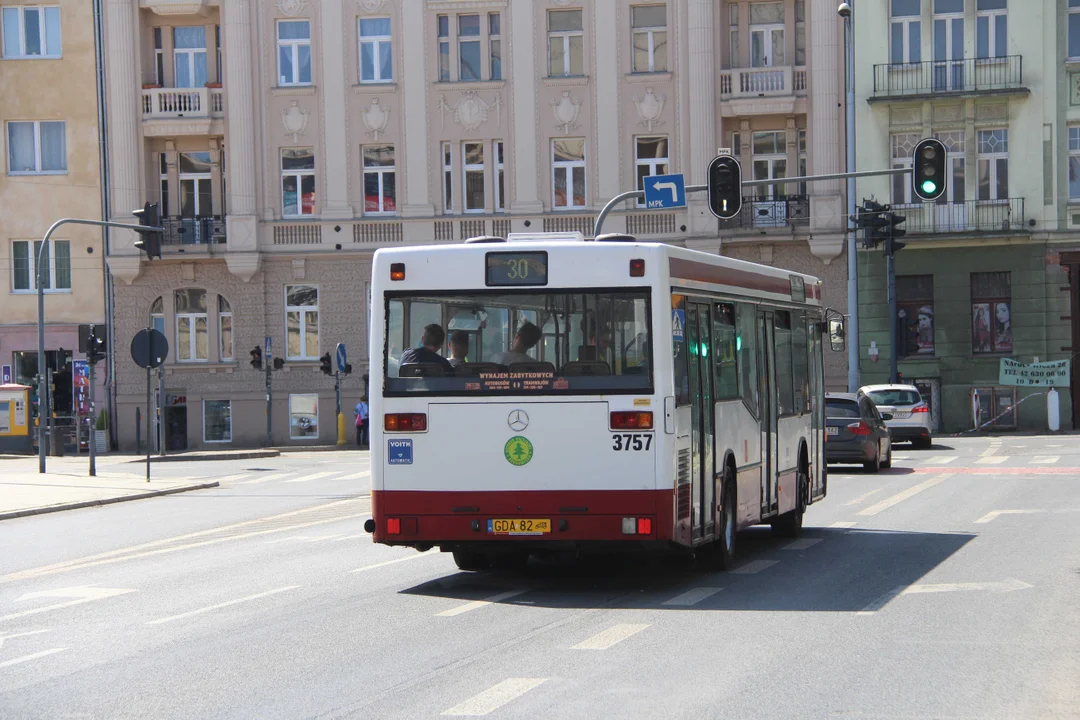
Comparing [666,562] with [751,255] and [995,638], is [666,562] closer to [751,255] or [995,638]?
[995,638]

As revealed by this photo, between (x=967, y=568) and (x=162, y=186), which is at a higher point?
(x=162, y=186)

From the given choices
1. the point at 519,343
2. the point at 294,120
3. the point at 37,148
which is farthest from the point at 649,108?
the point at 519,343

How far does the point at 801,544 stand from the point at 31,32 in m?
39.8

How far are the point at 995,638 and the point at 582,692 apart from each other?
122 inches

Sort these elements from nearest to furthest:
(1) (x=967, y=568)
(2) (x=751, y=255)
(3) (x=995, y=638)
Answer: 1. (3) (x=995, y=638)
2. (1) (x=967, y=568)
3. (2) (x=751, y=255)

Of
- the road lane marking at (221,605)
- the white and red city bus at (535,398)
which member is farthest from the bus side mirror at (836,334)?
the road lane marking at (221,605)

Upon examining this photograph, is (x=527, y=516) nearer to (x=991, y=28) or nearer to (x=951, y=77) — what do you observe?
(x=951, y=77)

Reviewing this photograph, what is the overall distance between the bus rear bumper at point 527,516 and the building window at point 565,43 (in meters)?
36.3

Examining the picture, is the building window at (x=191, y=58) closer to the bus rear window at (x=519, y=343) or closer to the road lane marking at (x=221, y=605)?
the road lane marking at (x=221, y=605)

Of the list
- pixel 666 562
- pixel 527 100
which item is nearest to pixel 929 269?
pixel 527 100

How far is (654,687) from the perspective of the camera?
27.2ft

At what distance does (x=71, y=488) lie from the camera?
28.8m

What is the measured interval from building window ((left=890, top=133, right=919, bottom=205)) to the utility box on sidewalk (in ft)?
82.6

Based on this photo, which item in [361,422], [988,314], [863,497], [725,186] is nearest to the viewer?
[863,497]
